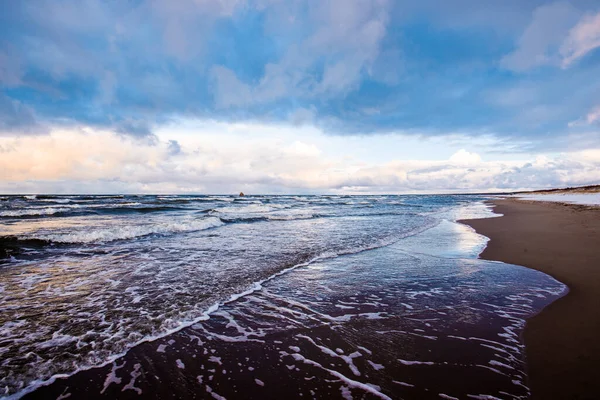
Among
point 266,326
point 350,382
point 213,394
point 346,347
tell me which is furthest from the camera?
point 266,326

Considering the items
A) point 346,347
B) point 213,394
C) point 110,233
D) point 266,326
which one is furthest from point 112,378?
point 110,233

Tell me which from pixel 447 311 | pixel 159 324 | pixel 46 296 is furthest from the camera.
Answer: pixel 46 296

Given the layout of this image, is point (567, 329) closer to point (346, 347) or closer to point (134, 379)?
point (346, 347)

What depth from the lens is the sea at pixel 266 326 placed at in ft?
9.85

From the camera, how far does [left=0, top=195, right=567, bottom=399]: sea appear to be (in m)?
3.00

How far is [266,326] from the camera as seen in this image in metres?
4.33

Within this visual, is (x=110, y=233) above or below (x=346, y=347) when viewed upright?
above

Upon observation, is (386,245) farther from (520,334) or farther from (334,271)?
(520,334)

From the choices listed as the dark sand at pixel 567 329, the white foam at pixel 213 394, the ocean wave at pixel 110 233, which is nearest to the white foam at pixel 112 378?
the white foam at pixel 213 394

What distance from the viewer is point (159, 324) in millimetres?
4414

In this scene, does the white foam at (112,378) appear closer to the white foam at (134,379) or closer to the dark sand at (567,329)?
the white foam at (134,379)

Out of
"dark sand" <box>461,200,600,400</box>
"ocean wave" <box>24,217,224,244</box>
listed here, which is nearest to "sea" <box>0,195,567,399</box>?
"dark sand" <box>461,200,600,400</box>

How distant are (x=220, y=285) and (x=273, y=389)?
11.9 feet

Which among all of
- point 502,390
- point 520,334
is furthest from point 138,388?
point 520,334
